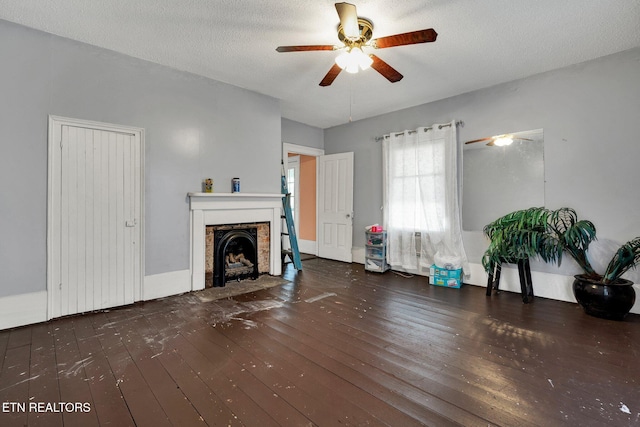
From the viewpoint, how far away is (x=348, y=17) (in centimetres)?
214

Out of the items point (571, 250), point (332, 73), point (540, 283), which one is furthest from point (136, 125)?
point (540, 283)

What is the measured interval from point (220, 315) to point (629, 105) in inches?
191

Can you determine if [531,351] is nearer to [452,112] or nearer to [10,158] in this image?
[452,112]

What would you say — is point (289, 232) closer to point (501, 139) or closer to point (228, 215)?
point (228, 215)

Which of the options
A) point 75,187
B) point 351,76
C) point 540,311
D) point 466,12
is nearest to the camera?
Answer: point 466,12

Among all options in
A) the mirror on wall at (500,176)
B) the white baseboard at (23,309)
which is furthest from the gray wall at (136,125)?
the mirror on wall at (500,176)

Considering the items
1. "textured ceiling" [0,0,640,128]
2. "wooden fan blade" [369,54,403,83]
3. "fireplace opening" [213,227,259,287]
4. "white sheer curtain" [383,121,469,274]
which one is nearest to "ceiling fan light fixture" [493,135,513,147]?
"white sheer curtain" [383,121,469,274]

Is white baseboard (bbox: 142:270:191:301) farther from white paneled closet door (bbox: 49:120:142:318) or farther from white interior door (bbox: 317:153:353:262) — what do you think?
white interior door (bbox: 317:153:353:262)

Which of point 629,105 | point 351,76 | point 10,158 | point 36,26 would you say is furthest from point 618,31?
point 10,158

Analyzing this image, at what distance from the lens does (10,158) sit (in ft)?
8.91

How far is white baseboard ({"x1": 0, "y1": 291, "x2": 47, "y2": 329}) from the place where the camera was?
2.68m

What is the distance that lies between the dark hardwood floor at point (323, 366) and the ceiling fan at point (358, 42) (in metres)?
2.39

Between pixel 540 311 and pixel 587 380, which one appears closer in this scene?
pixel 587 380

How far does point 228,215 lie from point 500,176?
3.84 m
